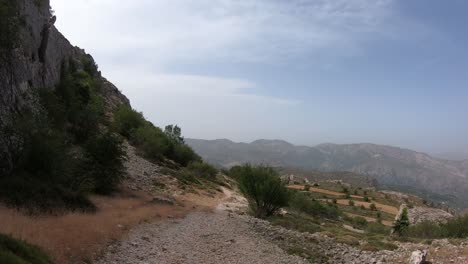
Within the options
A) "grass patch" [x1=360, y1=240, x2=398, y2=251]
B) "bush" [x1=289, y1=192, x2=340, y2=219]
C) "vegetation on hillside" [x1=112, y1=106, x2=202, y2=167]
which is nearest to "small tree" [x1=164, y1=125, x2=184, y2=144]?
"vegetation on hillside" [x1=112, y1=106, x2=202, y2=167]

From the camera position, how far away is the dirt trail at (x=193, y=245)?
1814cm

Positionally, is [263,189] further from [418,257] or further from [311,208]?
[418,257]

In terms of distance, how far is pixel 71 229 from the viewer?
1772cm

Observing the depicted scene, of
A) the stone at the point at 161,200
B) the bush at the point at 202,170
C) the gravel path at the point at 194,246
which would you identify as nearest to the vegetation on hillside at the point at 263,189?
the stone at the point at 161,200

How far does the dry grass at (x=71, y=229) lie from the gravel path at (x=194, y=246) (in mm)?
789

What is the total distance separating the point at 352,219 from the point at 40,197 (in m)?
46.7

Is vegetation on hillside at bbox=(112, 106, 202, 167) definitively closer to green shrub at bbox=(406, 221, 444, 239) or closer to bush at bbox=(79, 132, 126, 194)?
bush at bbox=(79, 132, 126, 194)

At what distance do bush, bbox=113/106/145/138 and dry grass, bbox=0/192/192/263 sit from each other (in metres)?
41.9

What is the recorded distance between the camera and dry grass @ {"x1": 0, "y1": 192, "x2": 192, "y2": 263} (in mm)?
14234

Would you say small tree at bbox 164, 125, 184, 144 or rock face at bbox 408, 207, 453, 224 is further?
small tree at bbox 164, 125, 184, 144

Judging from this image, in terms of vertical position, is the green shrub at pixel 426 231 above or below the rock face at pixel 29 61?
below

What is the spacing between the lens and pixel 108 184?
36406 mm

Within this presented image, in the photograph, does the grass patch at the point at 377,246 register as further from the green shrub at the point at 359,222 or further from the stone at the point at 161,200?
the green shrub at the point at 359,222

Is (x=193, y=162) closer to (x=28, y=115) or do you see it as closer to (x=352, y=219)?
(x=352, y=219)
